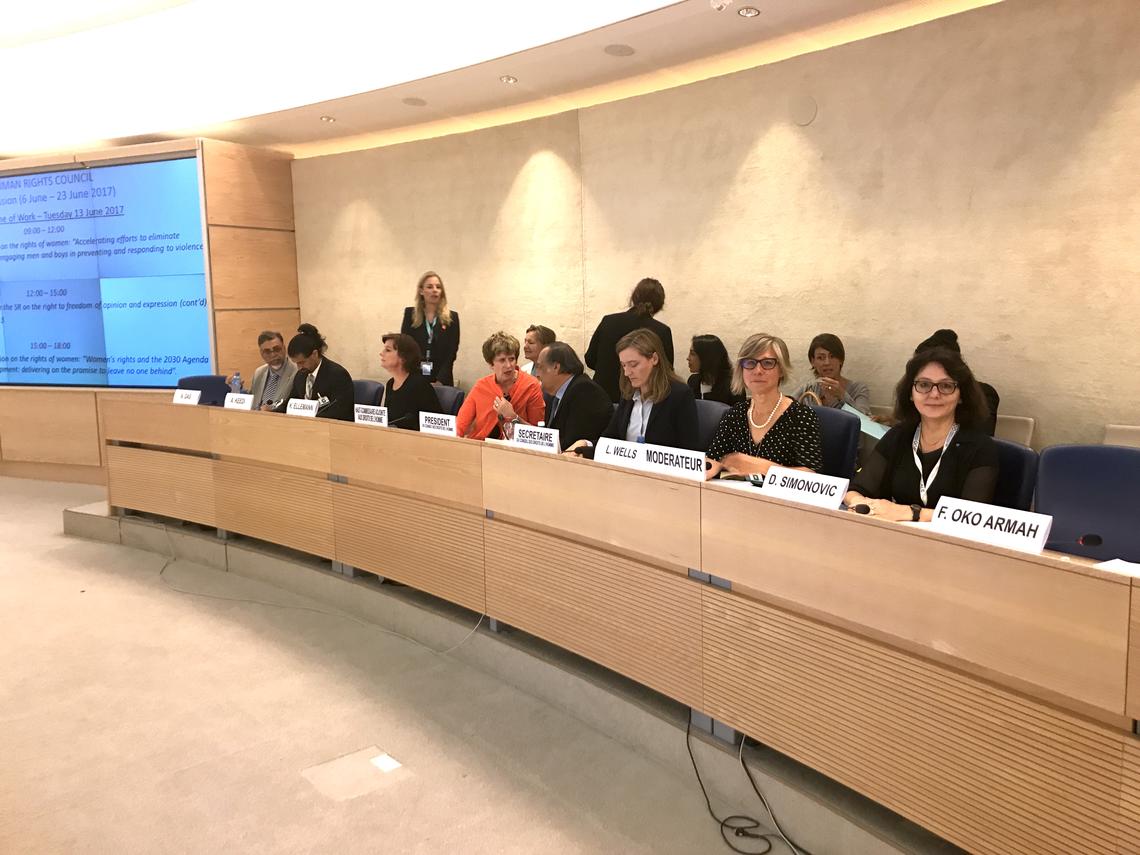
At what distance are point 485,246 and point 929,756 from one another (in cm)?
494

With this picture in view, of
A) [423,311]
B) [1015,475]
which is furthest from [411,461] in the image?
[423,311]

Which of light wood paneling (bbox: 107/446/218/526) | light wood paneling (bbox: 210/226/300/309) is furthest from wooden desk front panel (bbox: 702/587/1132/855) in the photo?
light wood paneling (bbox: 210/226/300/309)

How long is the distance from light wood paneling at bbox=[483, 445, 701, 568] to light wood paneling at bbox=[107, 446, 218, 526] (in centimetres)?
224

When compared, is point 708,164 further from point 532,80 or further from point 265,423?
point 265,423

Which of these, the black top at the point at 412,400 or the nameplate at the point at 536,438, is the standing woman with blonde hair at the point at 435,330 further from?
the nameplate at the point at 536,438

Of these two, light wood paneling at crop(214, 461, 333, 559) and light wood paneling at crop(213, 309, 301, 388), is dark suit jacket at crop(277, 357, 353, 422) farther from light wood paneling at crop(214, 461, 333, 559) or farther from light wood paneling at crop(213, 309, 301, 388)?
light wood paneling at crop(213, 309, 301, 388)

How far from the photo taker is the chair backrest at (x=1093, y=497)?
2.26 meters

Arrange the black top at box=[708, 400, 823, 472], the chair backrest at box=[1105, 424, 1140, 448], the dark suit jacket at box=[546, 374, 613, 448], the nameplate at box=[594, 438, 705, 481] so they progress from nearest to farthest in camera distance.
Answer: the nameplate at box=[594, 438, 705, 481]
the black top at box=[708, 400, 823, 472]
the dark suit jacket at box=[546, 374, 613, 448]
the chair backrest at box=[1105, 424, 1140, 448]

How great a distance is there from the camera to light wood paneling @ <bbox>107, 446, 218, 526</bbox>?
4.61 metres

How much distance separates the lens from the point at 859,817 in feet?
6.50

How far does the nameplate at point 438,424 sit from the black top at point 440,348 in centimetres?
215

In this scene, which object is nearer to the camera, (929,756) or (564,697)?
(929,756)

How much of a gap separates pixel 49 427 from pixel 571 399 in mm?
5654

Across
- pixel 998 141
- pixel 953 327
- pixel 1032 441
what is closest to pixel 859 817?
pixel 1032 441
